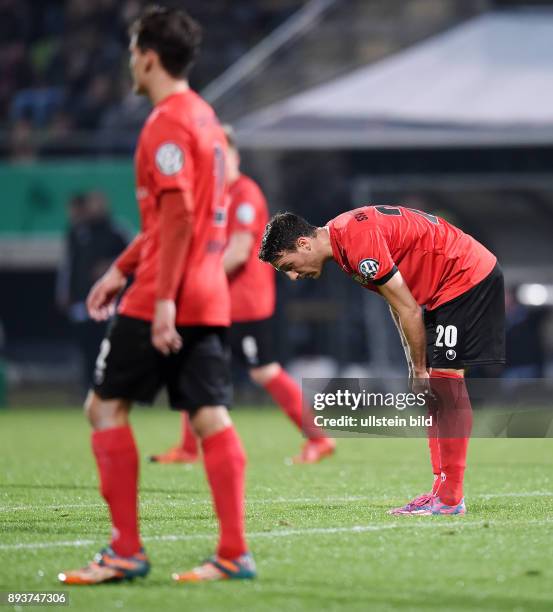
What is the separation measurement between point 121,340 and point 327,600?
1164mm

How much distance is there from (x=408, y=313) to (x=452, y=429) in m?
0.74

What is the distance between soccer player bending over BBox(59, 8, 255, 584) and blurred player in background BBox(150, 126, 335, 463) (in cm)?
480

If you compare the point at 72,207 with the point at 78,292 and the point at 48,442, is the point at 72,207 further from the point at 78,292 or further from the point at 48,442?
the point at 48,442

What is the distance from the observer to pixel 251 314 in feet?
33.5

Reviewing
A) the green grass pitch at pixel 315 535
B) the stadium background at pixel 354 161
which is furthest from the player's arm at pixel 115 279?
the stadium background at pixel 354 161

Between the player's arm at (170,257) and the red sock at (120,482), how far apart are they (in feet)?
1.27

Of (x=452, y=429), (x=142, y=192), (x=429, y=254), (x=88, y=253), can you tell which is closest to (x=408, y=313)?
(x=429, y=254)

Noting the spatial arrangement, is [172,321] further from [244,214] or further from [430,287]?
[244,214]

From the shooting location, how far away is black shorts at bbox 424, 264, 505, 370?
6.89 m

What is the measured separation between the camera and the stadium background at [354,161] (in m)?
16.0

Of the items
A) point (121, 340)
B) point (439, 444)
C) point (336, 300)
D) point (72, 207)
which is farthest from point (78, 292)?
point (121, 340)

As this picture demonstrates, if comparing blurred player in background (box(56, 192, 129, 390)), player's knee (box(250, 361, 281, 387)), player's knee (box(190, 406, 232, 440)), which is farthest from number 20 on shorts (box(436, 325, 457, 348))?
blurred player in background (box(56, 192, 129, 390))

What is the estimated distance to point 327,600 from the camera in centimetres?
461

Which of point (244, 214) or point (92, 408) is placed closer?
point (92, 408)
